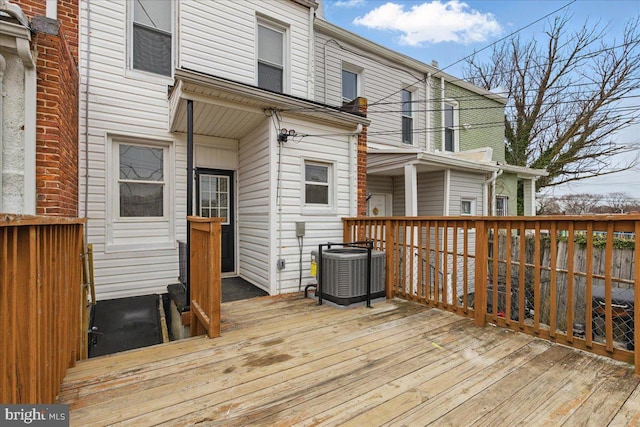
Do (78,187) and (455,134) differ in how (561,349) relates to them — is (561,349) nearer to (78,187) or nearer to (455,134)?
(78,187)

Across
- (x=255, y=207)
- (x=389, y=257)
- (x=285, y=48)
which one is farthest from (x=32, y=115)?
(x=285, y=48)

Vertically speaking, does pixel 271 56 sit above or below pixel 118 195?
above

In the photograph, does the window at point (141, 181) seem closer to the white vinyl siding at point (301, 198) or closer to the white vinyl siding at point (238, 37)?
the white vinyl siding at point (238, 37)

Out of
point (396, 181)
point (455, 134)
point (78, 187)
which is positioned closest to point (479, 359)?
point (78, 187)

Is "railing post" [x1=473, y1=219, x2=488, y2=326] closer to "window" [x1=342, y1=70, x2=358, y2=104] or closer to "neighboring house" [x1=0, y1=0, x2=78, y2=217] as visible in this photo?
"neighboring house" [x1=0, y1=0, x2=78, y2=217]

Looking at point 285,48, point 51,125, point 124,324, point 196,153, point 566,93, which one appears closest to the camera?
point 51,125

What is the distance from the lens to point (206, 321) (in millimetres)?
2832

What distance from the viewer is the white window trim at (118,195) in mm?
4520

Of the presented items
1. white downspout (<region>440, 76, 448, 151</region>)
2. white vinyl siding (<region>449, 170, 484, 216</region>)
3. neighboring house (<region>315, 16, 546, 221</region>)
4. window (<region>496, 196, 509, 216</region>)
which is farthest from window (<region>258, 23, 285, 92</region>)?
window (<region>496, 196, 509, 216</region>)

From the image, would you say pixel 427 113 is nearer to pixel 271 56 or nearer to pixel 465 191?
pixel 465 191

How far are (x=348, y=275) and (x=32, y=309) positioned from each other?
288 cm

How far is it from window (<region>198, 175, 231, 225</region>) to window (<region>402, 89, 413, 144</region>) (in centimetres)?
575

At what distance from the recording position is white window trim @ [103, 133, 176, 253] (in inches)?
178

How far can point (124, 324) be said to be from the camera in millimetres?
3922
